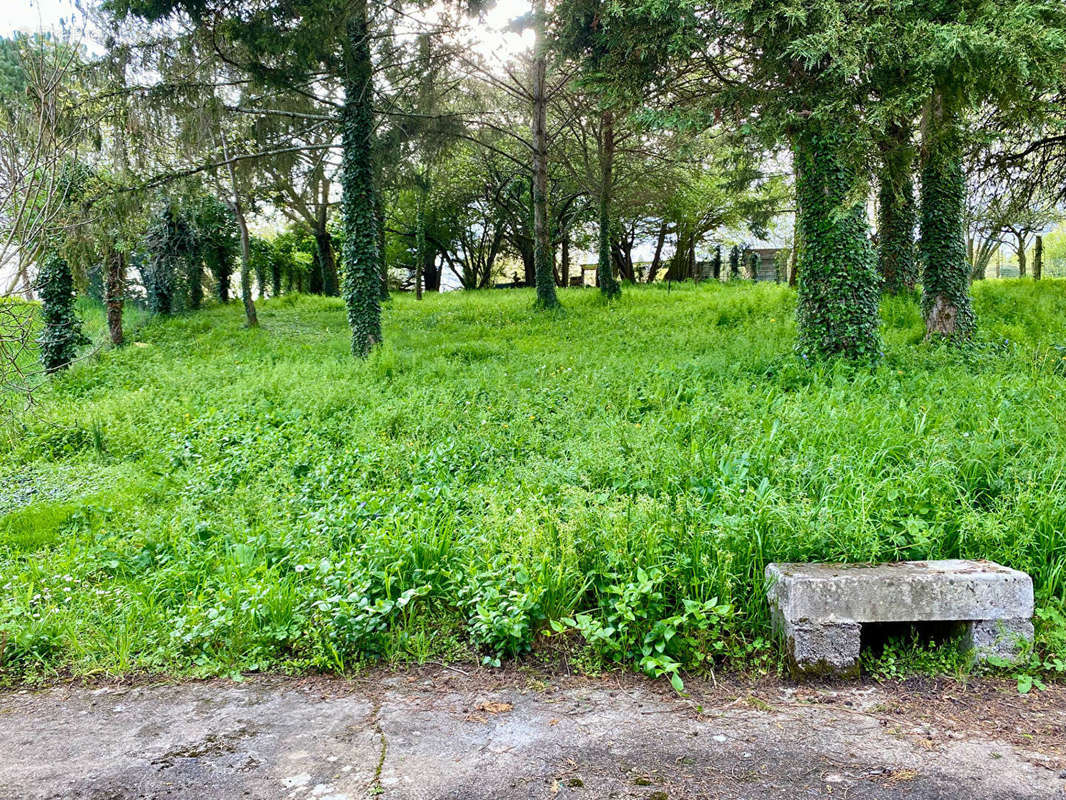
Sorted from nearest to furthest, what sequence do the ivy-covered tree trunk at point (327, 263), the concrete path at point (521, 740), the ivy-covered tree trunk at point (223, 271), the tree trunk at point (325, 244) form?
the concrete path at point (521, 740) < the tree trunk at point (325, 244) < the ivy-covered tree trunk at point (223, 271) < the ivy-covered tree trunk at point (327, 263)

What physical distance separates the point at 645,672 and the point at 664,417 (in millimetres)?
3154

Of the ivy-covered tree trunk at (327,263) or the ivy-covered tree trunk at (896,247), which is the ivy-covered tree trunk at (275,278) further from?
the ivy-covered tree trunk at (896,247)

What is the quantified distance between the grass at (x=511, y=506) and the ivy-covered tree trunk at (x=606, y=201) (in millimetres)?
8673

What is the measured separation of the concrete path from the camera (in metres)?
2.13

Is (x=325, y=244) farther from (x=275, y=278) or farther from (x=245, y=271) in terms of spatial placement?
(x=275, y=278)

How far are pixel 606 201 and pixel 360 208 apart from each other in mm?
7475

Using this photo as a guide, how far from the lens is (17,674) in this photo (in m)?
3.10

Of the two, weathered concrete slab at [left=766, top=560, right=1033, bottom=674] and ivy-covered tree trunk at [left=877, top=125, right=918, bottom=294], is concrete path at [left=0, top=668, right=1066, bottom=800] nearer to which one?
weathered concrete slab at [left=766, top=560, right=1033, bottom=674]

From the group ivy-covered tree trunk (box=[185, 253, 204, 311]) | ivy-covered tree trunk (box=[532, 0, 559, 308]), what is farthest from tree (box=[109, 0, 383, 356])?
ivy-covered tree trunk (box=[185, 253, 204, 311])

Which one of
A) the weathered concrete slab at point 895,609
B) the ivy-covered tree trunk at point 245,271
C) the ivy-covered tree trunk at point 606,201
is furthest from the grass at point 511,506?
the ivy-covered tree trunk at point 606,201

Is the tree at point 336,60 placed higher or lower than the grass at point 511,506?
higher

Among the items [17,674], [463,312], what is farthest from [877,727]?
[463,312]

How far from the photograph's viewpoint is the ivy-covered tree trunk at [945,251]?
331 inches

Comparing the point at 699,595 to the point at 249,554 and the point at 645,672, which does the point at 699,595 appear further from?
the point at 249,554
